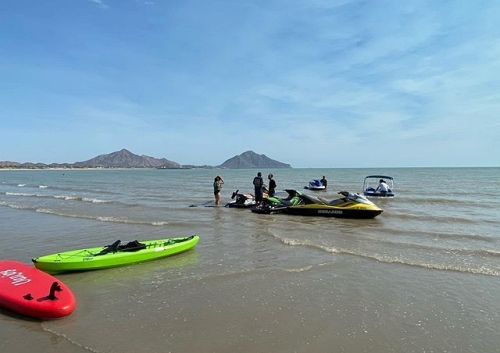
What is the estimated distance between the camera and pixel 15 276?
6527 mm

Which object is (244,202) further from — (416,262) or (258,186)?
(416,262)

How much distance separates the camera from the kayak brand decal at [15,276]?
247 inches

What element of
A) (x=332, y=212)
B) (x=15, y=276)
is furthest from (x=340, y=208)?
(x=15, y=276)

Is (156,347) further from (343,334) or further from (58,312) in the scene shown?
(343,334)

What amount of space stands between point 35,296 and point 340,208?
12395 millimetres

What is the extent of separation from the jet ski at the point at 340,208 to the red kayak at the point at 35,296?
38.0ft

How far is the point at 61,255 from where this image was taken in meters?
8.18

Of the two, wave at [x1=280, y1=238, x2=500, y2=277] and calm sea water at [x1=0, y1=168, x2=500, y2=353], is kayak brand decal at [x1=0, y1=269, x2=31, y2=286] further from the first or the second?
wave at [x1=280, y1=238, x2=500, y2=277]

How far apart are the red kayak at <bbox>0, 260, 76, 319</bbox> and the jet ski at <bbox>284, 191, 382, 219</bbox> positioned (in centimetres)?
1157

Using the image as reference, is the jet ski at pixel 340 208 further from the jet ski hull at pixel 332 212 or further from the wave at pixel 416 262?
the wave at pixel 416 262

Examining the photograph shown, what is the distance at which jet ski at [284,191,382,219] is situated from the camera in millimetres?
15266

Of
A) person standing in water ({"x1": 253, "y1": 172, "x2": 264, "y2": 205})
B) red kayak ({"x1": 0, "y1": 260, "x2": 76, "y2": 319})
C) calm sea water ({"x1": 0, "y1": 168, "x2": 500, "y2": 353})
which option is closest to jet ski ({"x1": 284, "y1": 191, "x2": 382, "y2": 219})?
calm sea water ({"x1": 0, "y1": 168, "x2": 500, "y2": 353})

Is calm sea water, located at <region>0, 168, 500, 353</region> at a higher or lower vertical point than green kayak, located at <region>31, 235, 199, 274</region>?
lower

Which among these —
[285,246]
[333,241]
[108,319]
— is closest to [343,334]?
[108,319]
